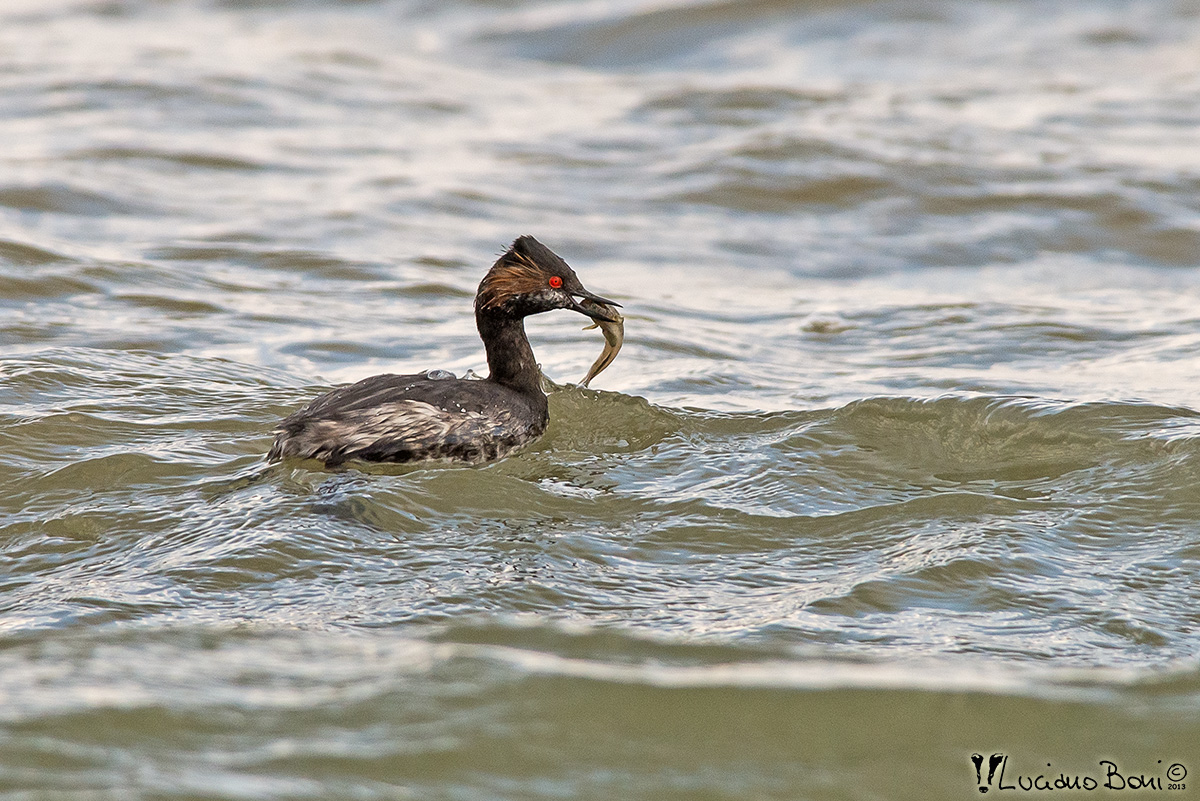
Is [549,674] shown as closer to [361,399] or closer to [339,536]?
[339,536]

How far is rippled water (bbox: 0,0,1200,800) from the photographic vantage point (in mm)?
4023

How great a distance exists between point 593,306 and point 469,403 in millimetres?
951

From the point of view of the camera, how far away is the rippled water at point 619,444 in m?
4.02

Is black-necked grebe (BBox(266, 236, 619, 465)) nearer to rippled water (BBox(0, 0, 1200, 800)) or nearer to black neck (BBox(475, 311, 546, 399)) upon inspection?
black neck (BBox(475, 311, 546, 399))

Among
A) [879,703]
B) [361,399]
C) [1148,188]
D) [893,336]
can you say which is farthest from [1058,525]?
[1148,188]

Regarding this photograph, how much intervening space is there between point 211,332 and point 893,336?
419 cm
